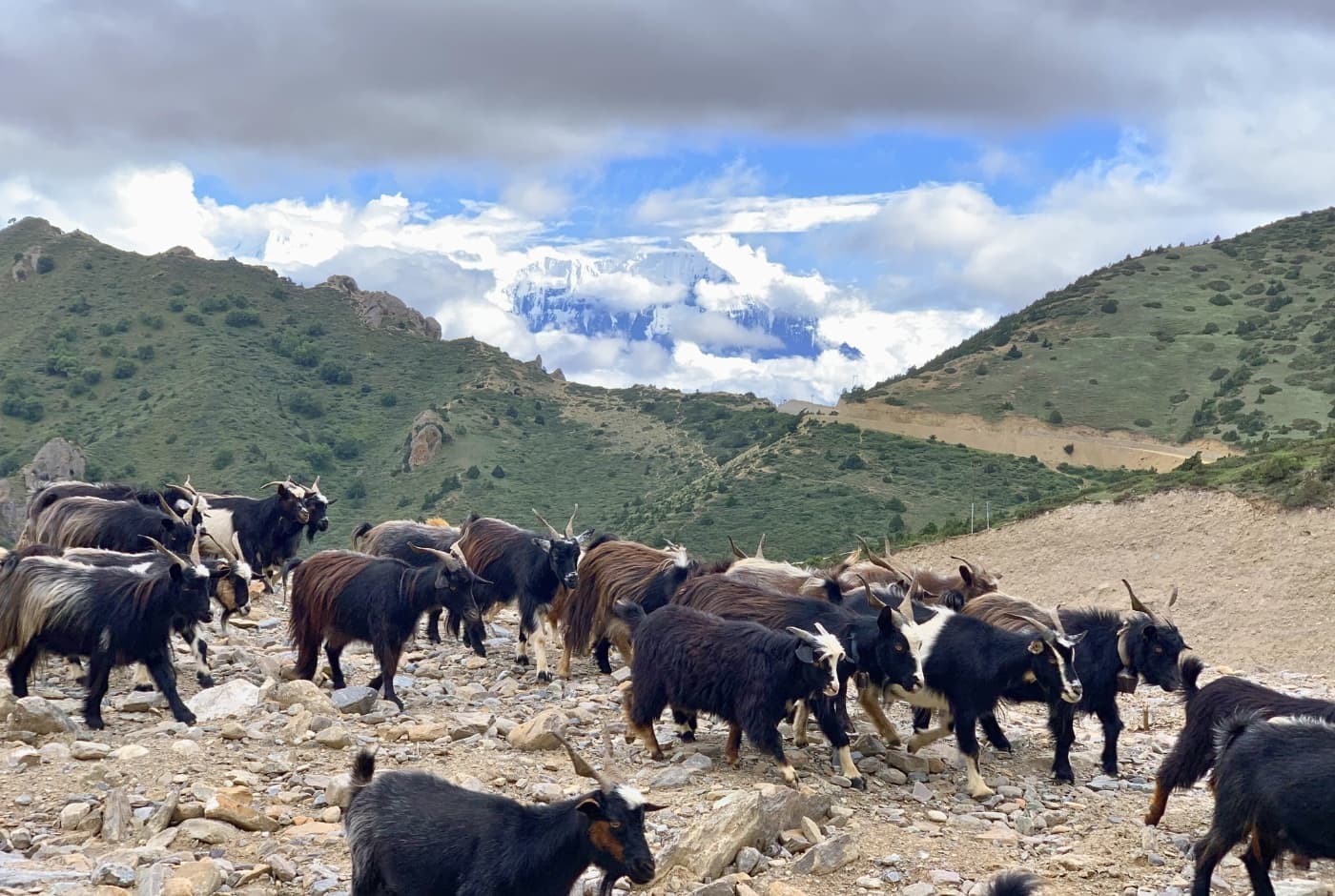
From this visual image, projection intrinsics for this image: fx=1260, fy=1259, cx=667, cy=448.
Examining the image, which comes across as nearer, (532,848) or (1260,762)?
(532,848)

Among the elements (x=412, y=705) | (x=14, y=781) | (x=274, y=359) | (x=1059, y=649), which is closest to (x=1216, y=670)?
(x=1059, y=649)

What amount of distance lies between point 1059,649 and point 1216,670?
8.88 meters

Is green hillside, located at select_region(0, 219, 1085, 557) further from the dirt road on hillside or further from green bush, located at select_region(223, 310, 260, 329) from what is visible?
the dirt road on hillside

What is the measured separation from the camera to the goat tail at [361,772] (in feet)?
23.3

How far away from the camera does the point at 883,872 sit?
8.35 m

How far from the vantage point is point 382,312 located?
243ft

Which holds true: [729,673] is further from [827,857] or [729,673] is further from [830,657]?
[827,857]

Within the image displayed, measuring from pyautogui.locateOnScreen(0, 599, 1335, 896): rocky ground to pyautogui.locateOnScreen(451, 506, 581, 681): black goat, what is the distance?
185 cm

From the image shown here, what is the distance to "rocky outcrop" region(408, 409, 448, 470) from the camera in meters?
54.0

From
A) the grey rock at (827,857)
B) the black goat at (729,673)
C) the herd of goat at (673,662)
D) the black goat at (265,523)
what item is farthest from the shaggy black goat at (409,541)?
the grey rock at (827,857)

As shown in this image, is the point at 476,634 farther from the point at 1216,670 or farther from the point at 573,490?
the point at 573,490

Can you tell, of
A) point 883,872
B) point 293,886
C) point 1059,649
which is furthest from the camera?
point 1059,649

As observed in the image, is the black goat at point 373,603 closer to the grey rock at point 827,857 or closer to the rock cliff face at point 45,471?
the grey rock at point 827,857

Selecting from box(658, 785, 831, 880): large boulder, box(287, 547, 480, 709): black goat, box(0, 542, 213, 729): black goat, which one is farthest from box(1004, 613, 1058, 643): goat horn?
box(0, 542, 213, 729): black goat
